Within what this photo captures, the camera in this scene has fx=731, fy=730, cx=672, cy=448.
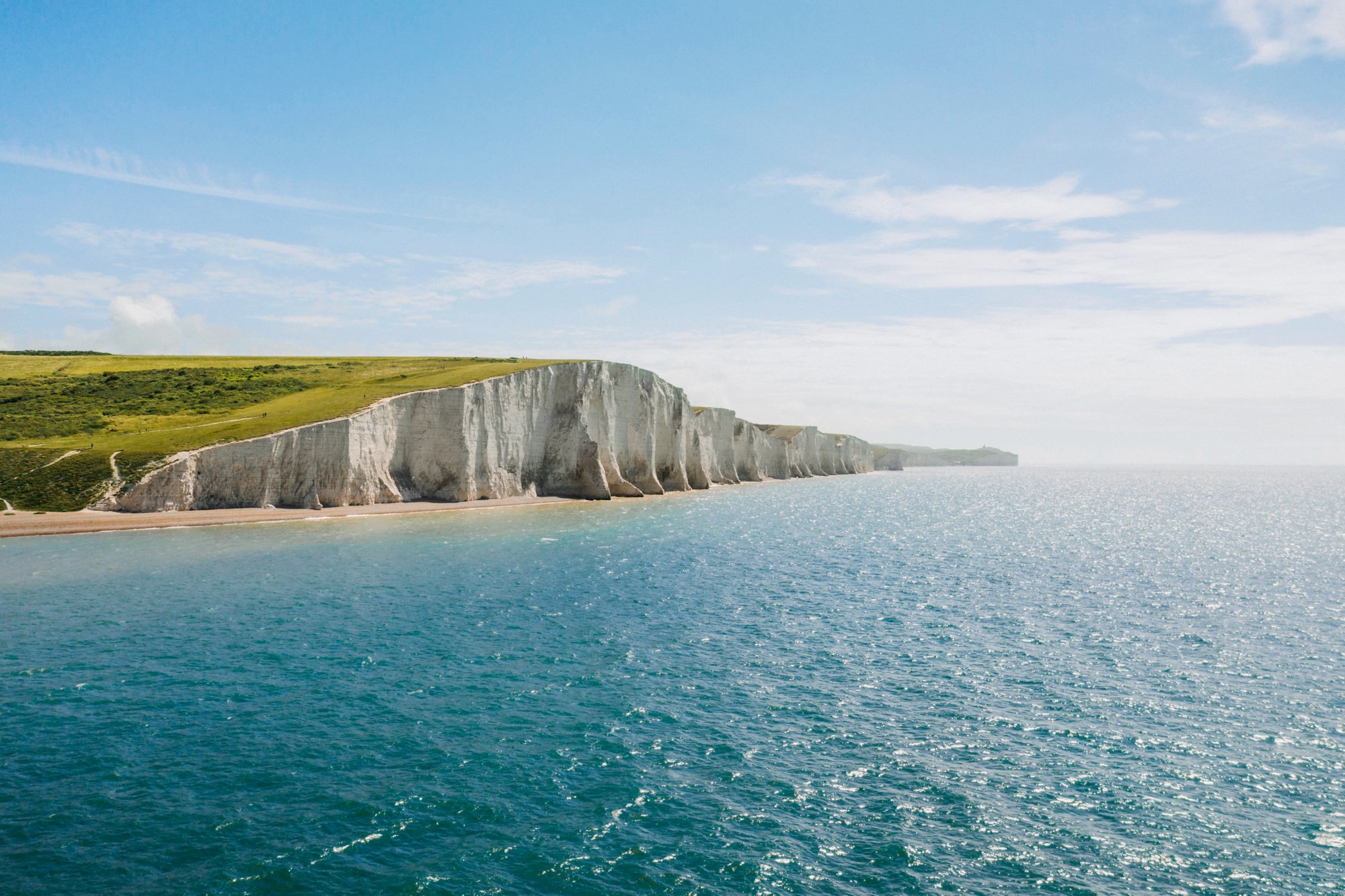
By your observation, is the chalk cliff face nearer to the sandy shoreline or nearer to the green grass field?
the sandy shoreline

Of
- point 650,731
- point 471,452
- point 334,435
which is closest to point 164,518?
point 334,435

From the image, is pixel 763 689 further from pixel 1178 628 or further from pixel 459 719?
pixel 1178 628

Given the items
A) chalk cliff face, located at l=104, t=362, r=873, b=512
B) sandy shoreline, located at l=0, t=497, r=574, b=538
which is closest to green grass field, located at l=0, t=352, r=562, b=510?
chalk cliff face, located at l=104, t=362, r=873, b=512

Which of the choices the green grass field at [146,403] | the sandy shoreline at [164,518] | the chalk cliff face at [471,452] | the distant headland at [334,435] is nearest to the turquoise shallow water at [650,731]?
the sandy shoreline at [164,518]

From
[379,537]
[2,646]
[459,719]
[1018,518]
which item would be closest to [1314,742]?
[459,719]

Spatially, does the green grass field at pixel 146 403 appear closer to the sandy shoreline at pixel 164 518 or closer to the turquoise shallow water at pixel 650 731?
the sandy shoreline at pixel 164 518
